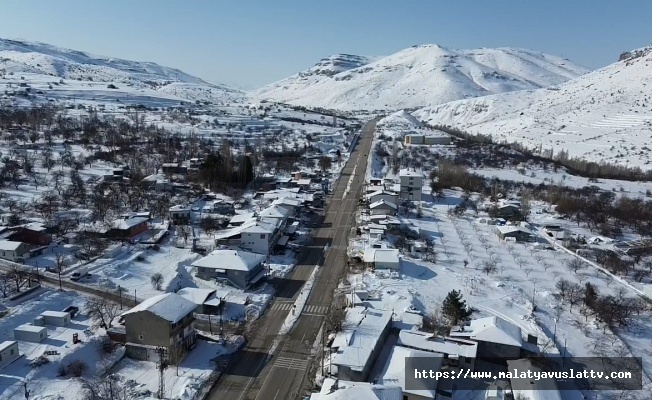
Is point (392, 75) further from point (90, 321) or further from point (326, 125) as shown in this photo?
point (90, 321)

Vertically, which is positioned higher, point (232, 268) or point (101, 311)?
point (232, 268)

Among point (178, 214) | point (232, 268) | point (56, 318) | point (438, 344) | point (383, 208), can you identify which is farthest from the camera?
point (383, 208)

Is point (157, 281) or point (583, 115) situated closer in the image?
point (157, 281)

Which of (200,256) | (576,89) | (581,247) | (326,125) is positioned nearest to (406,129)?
(326,125)

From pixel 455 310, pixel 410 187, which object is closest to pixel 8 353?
pixel 455 310

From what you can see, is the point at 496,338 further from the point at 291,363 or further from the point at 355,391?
the point at 291,363

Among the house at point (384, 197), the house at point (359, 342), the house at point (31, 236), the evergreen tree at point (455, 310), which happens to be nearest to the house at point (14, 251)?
the house at point (31, 236)
